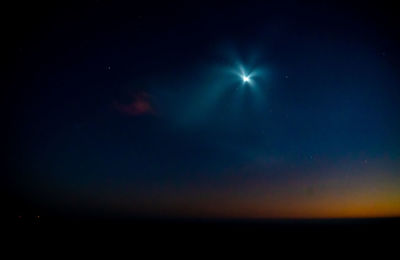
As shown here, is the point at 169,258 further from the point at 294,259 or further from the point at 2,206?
the point at 2,206

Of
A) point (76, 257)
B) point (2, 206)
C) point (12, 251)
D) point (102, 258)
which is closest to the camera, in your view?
point (12, 251)

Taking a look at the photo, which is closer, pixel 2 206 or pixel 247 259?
pixel 247 259

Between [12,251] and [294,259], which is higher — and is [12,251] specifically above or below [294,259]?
above

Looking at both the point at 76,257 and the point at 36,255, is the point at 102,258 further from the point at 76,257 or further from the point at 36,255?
the point at 36,255

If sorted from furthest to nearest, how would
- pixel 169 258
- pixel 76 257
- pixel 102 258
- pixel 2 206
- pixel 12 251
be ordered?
pixel 2 206
pixel 169 258
pixel 102 258
pixel 76 257
pixel 12 251

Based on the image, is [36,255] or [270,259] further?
[270,259]

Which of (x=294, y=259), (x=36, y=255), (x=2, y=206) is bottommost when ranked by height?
(x=294, y=259)

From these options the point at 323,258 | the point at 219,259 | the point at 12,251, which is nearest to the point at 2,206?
the point at 12,251

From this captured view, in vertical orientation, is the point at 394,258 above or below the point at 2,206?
below

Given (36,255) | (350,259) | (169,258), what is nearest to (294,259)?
(350,259)
